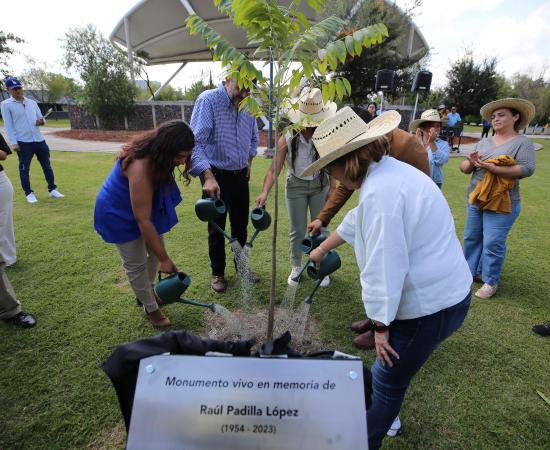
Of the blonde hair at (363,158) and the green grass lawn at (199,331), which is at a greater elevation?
the blonde hair at (363,158)

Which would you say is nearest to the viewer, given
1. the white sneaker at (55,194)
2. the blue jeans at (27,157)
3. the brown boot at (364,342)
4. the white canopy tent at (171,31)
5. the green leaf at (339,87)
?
the green leaf at (339,87)

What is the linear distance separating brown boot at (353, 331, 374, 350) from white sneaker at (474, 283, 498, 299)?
4.68ft

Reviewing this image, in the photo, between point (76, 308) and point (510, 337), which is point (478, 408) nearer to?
point (510, 337)

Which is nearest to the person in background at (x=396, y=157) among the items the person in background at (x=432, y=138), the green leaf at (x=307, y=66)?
the green leaf at (x=307, y=66)

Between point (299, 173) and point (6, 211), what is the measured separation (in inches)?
108

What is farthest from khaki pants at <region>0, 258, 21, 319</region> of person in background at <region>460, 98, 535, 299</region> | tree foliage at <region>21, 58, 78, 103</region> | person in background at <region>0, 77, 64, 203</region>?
tree foliage at <region>21, 58, 78, 103</region>

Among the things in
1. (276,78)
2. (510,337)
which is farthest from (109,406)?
(510,337)

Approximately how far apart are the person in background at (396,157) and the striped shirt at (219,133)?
1.01 metres

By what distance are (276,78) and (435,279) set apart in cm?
119

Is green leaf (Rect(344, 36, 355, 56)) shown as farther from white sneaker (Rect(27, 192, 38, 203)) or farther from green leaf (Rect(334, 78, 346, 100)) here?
white sneaker (Rect(27, 192, 38, 203))

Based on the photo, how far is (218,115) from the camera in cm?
278

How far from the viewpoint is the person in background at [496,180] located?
280cm

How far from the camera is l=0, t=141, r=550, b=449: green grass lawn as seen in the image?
1921 millimetres

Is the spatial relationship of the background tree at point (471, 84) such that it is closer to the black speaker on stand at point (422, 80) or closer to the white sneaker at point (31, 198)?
the black speaker on stand at point (422, 80)
